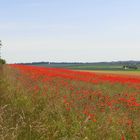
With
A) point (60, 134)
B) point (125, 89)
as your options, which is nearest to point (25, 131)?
point (60, 134)

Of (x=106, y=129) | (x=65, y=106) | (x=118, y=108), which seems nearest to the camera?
(x=106, y=129)

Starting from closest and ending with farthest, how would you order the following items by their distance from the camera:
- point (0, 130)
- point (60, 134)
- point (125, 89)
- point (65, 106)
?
point (0, 130)
point (60, 134)
point (65, 106)
point (125, 89)

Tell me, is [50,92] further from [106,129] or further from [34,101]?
[106,129]

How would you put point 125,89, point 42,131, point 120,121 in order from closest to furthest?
point 42,131
point 120,121
point 125,89

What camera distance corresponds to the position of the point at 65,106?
9844 millimetres

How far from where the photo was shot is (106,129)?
8094 millimetres

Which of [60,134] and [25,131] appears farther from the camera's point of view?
[60,134]

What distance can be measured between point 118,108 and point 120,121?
248cm

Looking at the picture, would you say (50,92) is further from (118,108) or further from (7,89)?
(118,108)

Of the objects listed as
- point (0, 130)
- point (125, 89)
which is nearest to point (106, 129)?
point (0, 130)

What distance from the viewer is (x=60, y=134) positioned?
7590 millimetres


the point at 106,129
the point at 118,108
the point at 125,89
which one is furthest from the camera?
the point at 125,89

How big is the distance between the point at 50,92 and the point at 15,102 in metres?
2.23

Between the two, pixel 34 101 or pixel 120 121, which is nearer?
pixel 120 121
